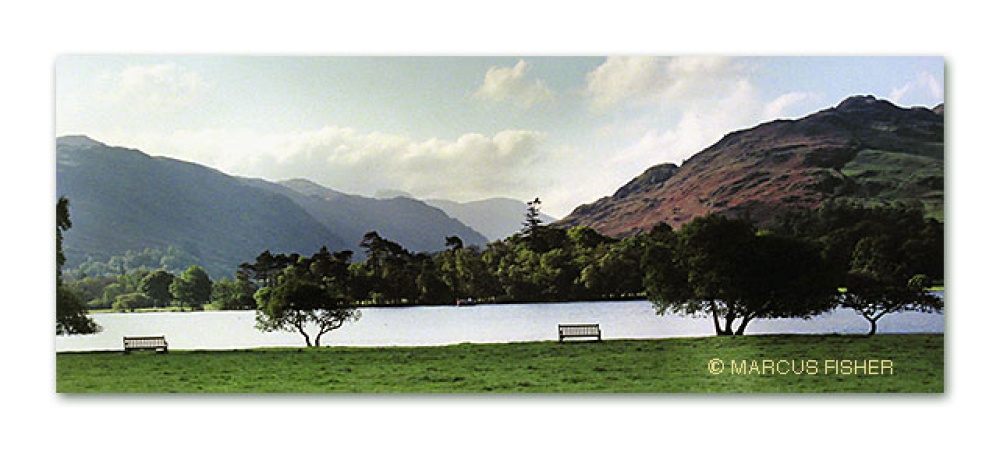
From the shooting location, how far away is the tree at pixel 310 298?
27.3 ft

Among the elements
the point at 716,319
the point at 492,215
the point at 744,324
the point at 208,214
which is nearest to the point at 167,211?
the point at 208,214

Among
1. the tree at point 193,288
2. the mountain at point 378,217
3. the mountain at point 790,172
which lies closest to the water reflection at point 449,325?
the tree at point 193,288

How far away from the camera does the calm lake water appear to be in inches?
323

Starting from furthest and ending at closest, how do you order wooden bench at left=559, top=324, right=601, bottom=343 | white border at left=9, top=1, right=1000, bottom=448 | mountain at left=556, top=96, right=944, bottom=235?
wooden bench at left=559, top=324, right=601, bottom=343 < mountain at left=556, top=96, right=944, bottom=235 < white border at left=9, top=1, right=1000, bottom=448

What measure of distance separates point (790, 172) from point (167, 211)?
4.98 meters

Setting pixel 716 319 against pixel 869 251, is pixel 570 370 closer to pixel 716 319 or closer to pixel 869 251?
pixel 716 319

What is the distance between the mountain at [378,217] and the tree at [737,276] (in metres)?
1.58

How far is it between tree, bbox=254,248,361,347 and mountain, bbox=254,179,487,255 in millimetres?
289

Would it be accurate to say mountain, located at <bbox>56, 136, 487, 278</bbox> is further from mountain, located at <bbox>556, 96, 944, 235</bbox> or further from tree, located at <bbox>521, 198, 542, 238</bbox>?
mountain, located at <bbox>556, 96, 944, 235</bbox>

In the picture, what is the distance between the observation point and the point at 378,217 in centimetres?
830

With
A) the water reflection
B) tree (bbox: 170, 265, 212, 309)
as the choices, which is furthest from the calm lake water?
tree (bbox: 170, 265, 212, 309)
